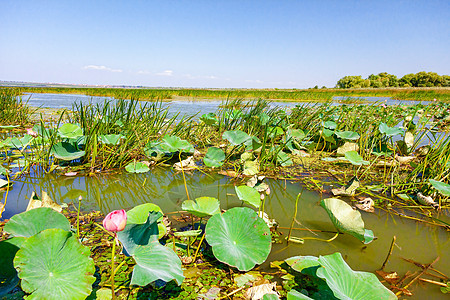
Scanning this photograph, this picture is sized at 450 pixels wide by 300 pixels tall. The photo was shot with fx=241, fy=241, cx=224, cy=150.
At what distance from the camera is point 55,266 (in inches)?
24.9

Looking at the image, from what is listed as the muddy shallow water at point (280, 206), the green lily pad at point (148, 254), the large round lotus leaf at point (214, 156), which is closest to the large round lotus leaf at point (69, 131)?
the muddy shallow water at point (280, 206)

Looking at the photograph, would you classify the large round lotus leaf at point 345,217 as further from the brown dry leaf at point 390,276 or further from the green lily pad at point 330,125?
the green lily pad at point 330,125

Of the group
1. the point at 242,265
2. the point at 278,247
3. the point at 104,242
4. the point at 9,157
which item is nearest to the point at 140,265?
the point at 242,265

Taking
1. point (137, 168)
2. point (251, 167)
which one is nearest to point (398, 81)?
point (251, 167)

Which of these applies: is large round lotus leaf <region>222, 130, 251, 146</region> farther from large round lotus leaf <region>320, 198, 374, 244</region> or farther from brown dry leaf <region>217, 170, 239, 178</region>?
large round lotus leaf <region>320, 198, 374, 244</region>

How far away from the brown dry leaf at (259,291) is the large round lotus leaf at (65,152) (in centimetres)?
157

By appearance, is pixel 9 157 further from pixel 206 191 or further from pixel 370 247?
pixel 370 247

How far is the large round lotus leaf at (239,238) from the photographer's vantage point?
0.88 meters

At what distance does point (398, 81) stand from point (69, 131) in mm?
48368

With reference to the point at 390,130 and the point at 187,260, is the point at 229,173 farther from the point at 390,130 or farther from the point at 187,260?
the point at 390,130

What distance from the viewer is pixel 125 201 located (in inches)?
61.2

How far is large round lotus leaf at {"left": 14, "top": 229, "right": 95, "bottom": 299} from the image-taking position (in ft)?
1.93

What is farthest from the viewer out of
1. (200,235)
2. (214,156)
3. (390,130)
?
(390,130)

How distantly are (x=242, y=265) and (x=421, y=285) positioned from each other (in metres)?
0.70
